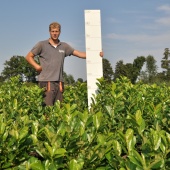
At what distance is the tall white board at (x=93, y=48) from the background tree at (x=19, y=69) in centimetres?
9372

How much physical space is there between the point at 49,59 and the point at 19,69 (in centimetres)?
9446

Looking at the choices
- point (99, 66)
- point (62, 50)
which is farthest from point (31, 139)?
point (62, 50)

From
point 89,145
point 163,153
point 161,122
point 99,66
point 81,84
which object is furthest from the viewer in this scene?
point 81,84

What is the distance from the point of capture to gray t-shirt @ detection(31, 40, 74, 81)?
21.3ft

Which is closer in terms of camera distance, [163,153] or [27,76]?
[163,153]

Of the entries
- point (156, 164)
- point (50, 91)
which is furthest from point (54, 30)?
point (156, 164)

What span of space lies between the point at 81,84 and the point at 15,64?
97.1m

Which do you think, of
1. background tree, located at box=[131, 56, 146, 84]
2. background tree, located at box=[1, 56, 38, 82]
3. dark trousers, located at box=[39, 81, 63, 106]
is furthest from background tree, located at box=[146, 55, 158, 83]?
dark trousers, located at box=[39, 81, 63, 106]

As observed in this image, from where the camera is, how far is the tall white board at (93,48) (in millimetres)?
6066

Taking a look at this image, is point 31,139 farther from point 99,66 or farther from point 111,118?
point 99,66

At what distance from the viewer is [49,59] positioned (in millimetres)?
6523

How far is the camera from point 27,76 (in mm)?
99375

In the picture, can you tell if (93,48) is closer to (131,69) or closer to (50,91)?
(50,91)

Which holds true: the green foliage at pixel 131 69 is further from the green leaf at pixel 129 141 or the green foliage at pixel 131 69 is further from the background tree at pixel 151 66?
the green leaf at pixel 129 141
